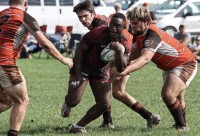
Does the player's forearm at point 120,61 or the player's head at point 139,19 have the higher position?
the player's head at point 139,19

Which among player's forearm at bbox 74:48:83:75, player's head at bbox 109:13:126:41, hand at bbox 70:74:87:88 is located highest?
player's head at bbox 109:13:126:41

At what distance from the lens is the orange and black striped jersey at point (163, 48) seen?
31.2 feet

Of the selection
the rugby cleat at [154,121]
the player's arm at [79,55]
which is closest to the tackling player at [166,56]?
the rugby cleat at [154,121]

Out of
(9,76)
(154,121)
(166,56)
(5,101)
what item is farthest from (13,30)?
(154,121)

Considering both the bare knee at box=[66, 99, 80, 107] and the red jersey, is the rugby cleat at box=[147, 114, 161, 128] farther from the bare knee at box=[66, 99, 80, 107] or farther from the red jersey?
the bare knee at box=[66, 99, 80, 107]

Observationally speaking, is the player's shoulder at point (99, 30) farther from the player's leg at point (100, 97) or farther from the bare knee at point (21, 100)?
the bare knee at point (21, 100)

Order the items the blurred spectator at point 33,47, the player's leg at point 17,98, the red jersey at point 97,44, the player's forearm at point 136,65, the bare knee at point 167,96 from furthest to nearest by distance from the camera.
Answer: the blurred spectator at point 33,47 < the bare knee at point 167,96 < the red jersey at point 97,44 < the player's forearm at point 136,65 < the player's leg at point 17,98

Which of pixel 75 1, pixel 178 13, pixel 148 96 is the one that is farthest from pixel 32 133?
pixel 75 1

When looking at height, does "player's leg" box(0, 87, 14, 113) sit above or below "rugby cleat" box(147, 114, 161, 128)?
above

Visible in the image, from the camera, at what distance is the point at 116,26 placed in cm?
920

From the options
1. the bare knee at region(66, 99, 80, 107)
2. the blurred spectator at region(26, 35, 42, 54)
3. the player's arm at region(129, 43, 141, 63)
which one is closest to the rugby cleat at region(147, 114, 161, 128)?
the player's arm at region(129, 43, 141, 63)

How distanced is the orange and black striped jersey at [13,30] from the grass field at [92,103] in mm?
1357

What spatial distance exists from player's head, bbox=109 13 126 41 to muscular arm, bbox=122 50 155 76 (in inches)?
14.9

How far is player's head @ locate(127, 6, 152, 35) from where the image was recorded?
376 inches
